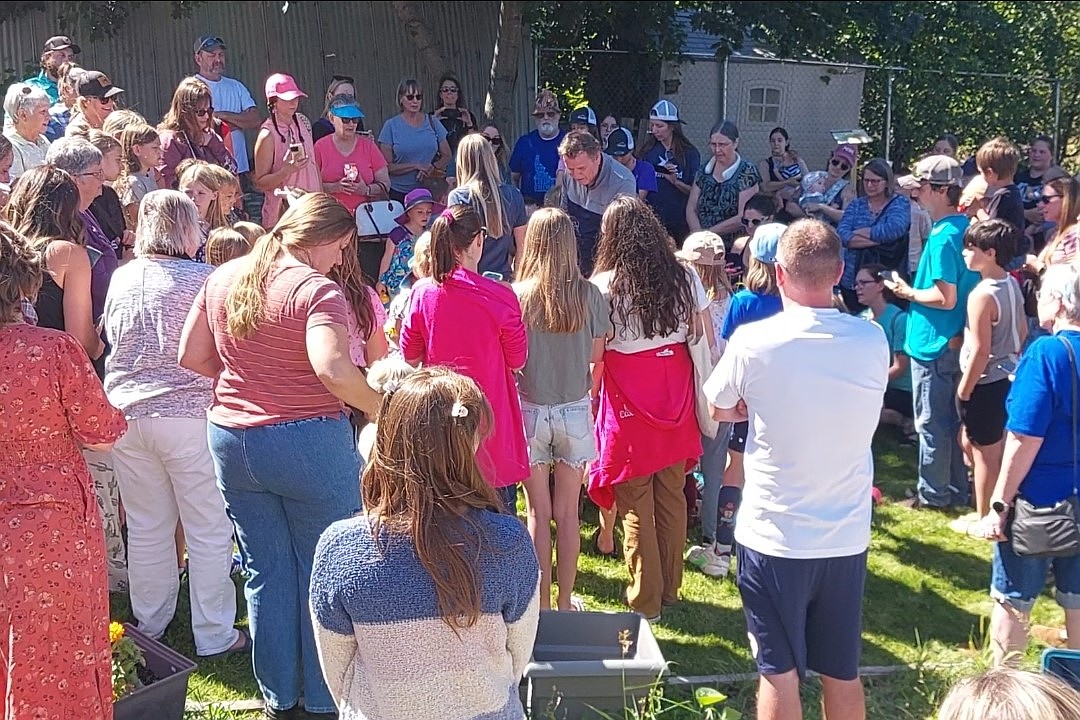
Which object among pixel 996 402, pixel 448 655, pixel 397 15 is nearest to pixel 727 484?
pixel 996 402

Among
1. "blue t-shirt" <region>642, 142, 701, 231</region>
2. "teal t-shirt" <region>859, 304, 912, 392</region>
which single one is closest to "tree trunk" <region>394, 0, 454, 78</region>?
"blue t-shirt" <region>642, 142, 701, 231</region>

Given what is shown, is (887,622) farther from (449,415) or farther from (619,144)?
(619,144)

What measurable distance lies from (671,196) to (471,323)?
459 cm

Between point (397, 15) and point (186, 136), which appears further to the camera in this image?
point (397, 15)

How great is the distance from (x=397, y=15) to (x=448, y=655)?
32.1ft

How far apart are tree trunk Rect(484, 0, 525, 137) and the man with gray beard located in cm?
257

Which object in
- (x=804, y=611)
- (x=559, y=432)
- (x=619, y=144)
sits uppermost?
(x=619, y=144)

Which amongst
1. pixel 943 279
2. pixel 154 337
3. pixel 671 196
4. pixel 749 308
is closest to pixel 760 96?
pixel 671 196

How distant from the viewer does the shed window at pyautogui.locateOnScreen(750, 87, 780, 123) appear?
40.3ft

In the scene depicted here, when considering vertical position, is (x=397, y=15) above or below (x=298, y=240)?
above

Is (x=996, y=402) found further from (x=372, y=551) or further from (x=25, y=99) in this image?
(x=25, y=99)

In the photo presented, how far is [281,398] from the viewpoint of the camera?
3.32m

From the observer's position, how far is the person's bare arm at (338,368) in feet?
10.2

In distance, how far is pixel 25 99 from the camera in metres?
5.52
